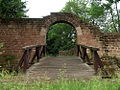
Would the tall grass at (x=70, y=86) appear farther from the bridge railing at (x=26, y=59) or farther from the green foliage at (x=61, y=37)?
the green foliage at (x=61, y=37)

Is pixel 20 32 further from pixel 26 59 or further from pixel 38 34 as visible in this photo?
pixel 26 59

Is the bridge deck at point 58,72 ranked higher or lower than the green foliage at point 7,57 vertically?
higher

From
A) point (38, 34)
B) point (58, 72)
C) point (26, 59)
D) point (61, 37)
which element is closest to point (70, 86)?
point (58, 72)

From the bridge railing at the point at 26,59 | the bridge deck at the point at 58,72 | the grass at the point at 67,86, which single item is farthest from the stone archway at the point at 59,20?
the grass at the point at 67,86

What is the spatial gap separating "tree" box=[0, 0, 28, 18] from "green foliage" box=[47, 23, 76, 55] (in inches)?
815

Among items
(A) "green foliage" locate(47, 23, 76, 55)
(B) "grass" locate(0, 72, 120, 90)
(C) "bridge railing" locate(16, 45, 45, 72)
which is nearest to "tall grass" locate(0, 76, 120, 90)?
(B) "grass" locate(0, 72, 120, 90)

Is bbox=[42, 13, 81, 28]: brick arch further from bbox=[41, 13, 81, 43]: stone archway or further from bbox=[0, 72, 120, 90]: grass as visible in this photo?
bbox=[0, 72, 120, 90]: grass

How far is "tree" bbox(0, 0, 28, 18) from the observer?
14.0 m

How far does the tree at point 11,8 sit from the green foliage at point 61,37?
68.0 feet

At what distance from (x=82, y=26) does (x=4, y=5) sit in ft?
15.9

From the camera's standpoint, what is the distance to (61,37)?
40344mm

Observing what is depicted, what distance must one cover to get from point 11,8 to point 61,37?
2600 centimetres

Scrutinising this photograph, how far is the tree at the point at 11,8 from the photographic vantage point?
551 inches

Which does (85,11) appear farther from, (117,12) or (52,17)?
(52,17)
